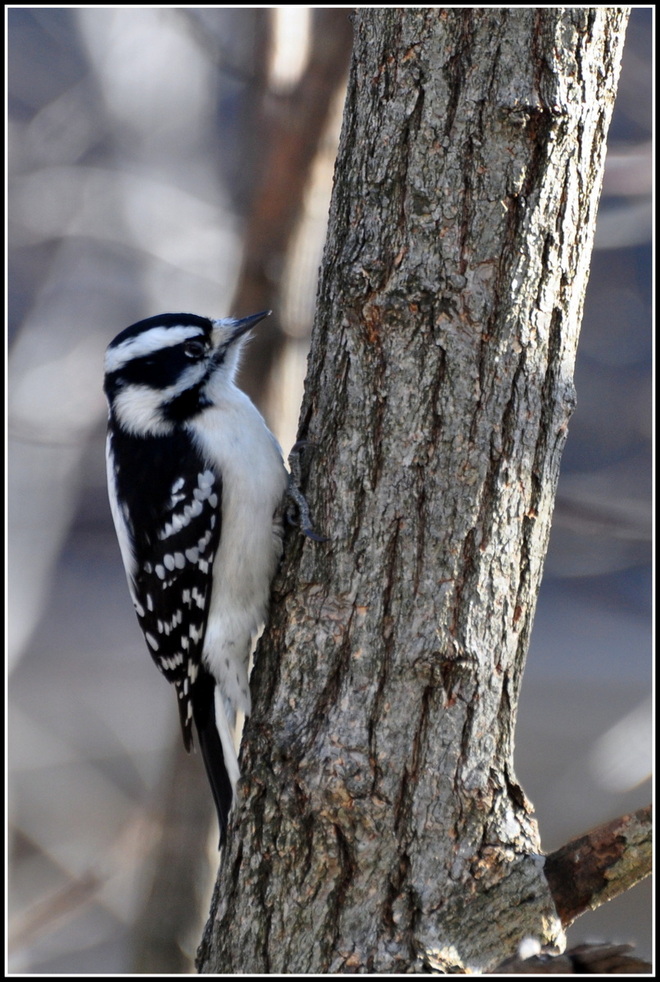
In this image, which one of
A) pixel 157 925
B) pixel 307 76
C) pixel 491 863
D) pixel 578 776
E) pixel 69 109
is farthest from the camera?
pixel 69 109

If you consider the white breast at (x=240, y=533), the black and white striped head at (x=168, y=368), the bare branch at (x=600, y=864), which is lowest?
the bare branch at (x=600, y=864)

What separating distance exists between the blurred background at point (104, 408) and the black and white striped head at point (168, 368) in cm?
107

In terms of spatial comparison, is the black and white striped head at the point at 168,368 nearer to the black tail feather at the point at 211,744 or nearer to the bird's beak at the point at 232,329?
the bird's beak at the point at 232,329

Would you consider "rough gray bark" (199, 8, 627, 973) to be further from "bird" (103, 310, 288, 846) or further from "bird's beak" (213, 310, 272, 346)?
"bird's beak" (213, 310, 272, 346)

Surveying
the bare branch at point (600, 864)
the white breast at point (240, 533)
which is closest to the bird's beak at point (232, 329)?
the white breast at point (240, 533)

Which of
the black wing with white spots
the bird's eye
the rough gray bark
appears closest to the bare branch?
the rough gray bark

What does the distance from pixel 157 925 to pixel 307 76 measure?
376 centimetres

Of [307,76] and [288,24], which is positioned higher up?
[288,24]

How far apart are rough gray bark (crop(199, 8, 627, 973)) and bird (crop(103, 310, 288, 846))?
701mm

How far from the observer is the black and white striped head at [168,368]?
304 cm

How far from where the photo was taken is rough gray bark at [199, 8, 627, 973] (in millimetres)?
2059

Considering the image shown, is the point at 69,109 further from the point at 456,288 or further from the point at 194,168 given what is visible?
the point at 456,288

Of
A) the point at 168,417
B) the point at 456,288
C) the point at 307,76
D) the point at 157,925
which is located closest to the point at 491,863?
the point at 456,288

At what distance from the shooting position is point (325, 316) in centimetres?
228
